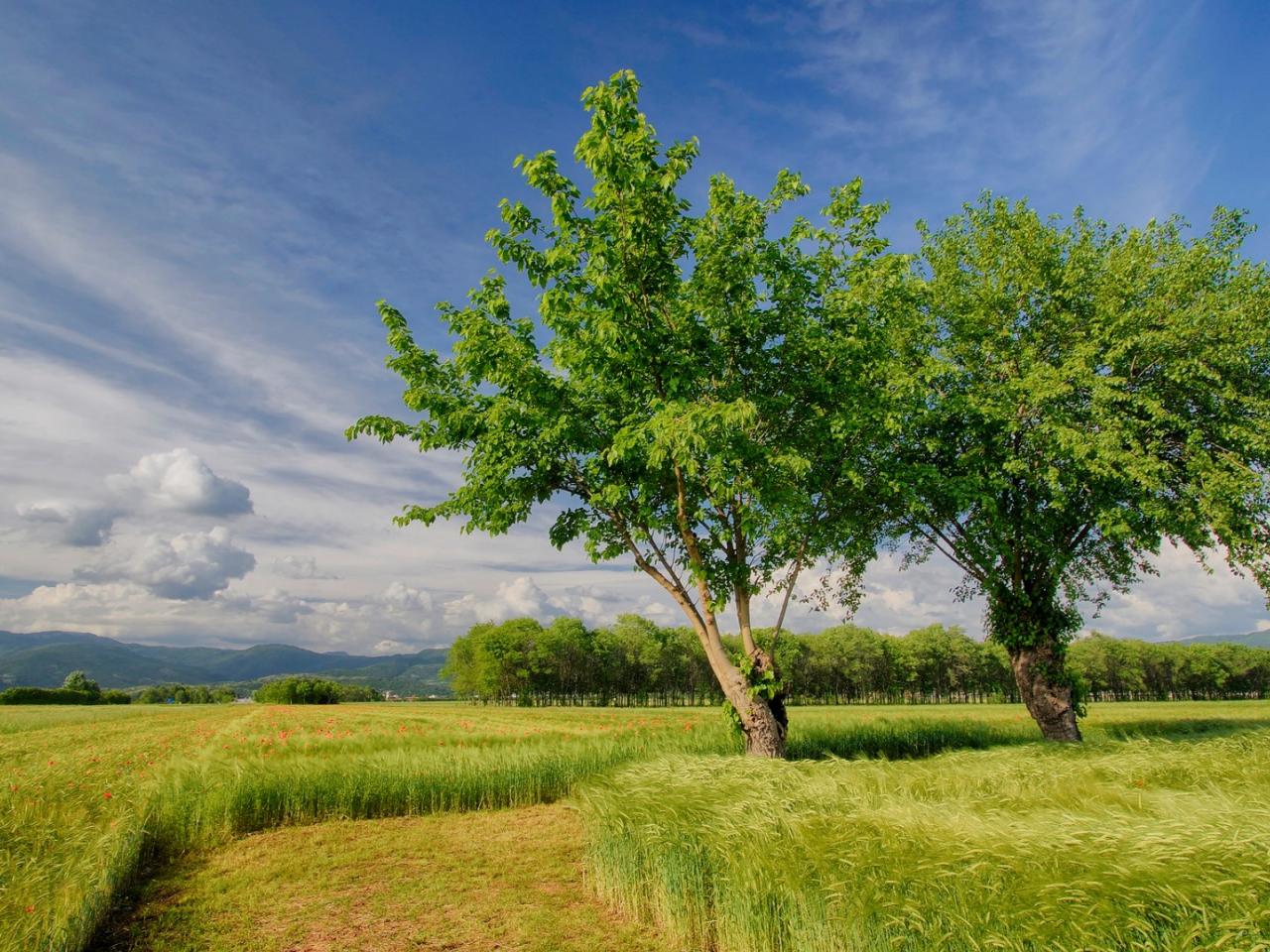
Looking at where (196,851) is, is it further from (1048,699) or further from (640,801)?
(1048,699)

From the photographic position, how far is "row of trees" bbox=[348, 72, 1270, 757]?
12414 millimetres

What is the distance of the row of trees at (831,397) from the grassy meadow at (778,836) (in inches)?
200

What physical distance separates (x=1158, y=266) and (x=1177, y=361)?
4279 millimetres

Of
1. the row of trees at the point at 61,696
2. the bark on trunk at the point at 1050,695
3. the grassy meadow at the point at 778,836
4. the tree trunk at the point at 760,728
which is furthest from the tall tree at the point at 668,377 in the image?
the row of trees at the point at 61,696

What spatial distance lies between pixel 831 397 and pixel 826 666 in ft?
340

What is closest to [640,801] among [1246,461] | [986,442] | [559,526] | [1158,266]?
[559,526]

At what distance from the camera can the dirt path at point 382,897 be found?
7008 millimetres

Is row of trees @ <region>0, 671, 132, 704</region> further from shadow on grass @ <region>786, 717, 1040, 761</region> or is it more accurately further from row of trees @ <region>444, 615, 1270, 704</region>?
shadow on grass @ <region>786, 717, 1040, 761</region>

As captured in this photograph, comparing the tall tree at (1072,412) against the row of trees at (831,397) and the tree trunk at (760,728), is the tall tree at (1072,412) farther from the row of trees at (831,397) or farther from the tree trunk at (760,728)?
the tree trunk at (760,728)

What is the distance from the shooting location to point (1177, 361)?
53.8 ft

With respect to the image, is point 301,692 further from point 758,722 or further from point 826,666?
point 758,722

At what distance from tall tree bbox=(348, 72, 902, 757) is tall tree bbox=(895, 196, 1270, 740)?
9.47ft

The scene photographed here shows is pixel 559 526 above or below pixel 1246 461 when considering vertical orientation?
below

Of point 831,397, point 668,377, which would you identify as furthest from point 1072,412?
point 668,377
